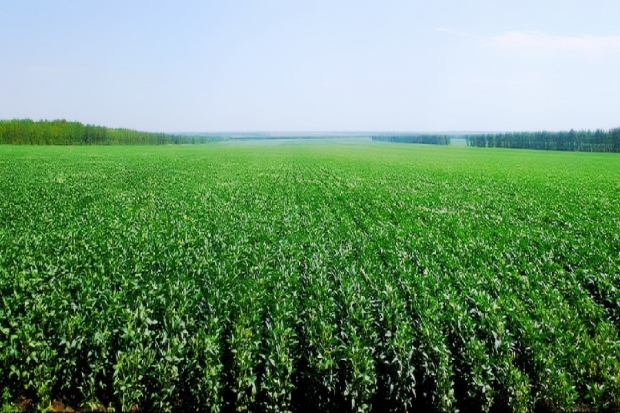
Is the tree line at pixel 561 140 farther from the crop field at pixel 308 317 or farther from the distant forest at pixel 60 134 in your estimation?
the distant forest at pixel 60 134

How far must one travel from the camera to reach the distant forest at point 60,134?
393 ft

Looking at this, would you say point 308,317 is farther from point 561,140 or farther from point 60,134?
point 60,134

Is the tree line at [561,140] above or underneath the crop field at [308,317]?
above

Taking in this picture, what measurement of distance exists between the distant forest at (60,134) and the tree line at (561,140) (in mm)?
136766

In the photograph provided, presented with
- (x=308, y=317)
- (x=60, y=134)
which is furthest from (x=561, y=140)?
(x=60, y=134)

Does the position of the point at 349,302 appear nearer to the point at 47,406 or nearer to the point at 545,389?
the point at 545,389

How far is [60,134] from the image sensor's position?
424ft

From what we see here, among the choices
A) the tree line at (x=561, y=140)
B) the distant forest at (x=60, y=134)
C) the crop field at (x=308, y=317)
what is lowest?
the crop field at (x=308, y=317)

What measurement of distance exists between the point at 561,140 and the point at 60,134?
6079 inches

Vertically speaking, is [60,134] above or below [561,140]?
above

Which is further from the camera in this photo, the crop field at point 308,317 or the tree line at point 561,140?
the tree line at point 561,140

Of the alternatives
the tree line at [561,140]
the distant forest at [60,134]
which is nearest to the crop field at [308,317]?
the tree line at [561,140]

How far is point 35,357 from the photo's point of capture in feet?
18.4

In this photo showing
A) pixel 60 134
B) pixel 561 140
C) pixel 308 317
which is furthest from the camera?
pixel 60 134
